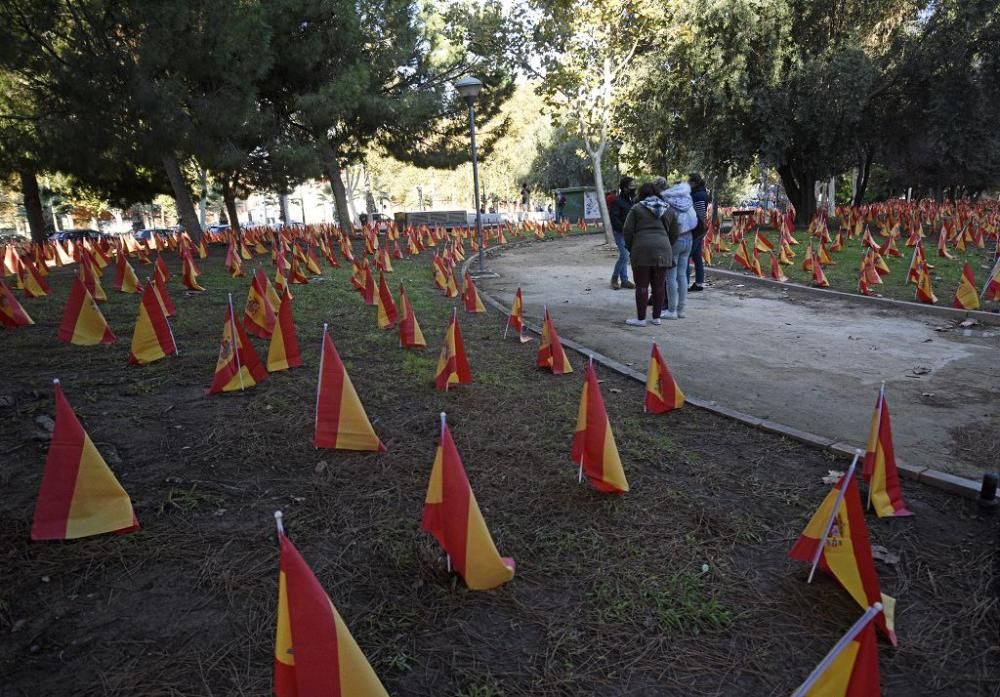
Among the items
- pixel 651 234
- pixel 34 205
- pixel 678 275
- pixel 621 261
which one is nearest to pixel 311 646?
pixel 651 234

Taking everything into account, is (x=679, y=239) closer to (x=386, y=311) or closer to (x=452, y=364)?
(x=386, y=311)

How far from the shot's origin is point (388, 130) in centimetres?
2230

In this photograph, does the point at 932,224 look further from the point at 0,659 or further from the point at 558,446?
the point at 0,659

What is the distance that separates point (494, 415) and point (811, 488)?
6.84ft

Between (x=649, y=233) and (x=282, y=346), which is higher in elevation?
(x=649, y=233)

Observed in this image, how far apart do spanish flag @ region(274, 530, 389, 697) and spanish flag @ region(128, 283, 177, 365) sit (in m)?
4.70

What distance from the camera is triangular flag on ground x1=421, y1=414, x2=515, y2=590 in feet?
8.20

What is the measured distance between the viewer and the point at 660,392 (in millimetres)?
4527

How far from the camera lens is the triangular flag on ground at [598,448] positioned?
10.7 ft

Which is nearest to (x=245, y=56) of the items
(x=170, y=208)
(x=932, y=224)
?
(x=932, y=224)

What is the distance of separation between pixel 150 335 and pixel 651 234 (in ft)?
17.6

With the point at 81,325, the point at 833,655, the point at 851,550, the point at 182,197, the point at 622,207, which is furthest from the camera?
the point at 182,197

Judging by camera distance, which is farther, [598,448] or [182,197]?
[182,197]

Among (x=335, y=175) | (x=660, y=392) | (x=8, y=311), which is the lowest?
(x=660, y=392)
